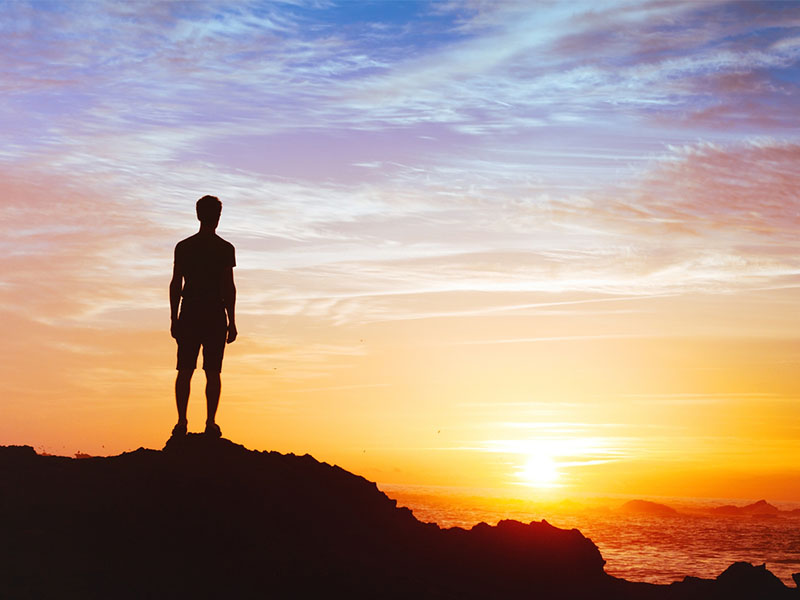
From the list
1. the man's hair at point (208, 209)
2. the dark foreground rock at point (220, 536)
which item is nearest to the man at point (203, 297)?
the man's hair at point (208, 209)

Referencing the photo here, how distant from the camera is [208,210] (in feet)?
36.3

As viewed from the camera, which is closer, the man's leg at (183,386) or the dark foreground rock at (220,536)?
the dark foreground rock at (220,536)

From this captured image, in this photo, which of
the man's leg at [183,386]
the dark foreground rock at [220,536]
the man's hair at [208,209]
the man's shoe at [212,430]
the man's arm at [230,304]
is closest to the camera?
the dark foreground rock at [220,536]

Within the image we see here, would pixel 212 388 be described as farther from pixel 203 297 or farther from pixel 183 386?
pixel 203 297

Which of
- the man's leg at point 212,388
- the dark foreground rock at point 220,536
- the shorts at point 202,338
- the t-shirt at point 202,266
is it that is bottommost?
the dark foreground rock at point 220,536

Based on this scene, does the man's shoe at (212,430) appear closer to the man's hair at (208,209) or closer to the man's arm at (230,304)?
the man's arm at (230,304)

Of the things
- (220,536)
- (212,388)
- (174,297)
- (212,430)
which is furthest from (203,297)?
(220,536)

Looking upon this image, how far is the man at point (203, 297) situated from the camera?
36.5 ft

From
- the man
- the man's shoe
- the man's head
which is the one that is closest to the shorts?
the man

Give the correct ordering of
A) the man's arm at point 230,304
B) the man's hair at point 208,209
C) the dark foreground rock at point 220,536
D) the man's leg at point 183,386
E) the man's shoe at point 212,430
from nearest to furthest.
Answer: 1. the dark foreground rock at point 220,536
2. the man's hair at point 208,209
3. the man's leg at point 183,386
4. the man's arm at point 230,304
5. the man's shoe at point 212,430

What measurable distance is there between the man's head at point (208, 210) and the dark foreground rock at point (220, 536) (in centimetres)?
303

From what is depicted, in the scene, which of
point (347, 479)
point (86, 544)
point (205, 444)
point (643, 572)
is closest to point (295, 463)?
point (347, 479)

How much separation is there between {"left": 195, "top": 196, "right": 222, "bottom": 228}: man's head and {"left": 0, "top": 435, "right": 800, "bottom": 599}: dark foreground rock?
3029 millimetres

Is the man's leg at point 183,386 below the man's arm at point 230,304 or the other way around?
below
